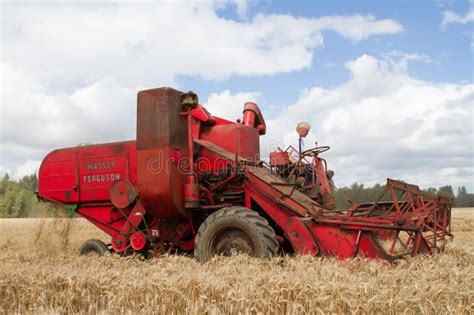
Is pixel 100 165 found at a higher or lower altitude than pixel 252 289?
higher

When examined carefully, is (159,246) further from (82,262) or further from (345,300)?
(345,300)

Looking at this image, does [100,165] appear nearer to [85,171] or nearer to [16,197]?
[85,171]

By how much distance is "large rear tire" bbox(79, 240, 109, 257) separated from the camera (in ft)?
27.4

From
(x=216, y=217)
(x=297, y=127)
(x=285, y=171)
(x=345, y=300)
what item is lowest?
(x=345, y=300)

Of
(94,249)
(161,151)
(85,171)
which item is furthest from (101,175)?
(161,151)

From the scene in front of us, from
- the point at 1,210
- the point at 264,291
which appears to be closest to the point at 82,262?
the point at 264,291

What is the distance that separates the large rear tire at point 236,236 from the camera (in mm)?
6371

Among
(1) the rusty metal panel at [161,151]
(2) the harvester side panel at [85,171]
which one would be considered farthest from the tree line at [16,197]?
(1) the rusty metal panel at [161,151]

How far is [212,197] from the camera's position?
7.74 meters

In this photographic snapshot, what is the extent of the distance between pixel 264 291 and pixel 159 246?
13.6 ft

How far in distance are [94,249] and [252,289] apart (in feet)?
16.4

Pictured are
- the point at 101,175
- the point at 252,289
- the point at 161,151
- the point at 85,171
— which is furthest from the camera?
the point at 85,171

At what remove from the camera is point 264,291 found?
4367 millimetres

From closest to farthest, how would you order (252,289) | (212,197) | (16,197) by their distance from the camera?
(252,289), (212,197), (16,197)
